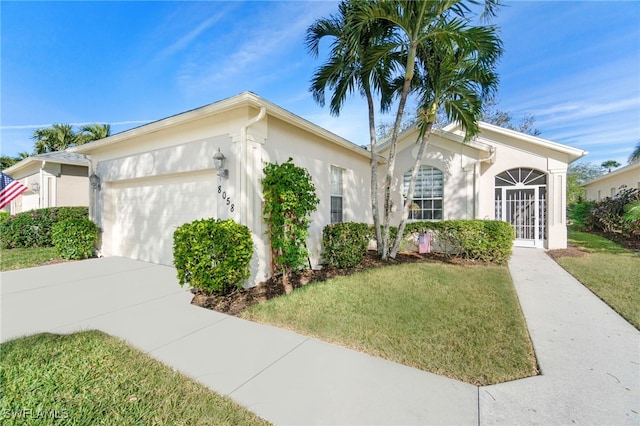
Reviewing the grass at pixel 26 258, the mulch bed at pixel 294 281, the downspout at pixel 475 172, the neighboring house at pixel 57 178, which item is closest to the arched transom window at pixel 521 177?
the downspout at pixel 475 172

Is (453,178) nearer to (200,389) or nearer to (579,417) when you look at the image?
(579,417)

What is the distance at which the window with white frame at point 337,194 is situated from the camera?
27.1 ft

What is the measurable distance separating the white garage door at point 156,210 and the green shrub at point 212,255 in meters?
1.26

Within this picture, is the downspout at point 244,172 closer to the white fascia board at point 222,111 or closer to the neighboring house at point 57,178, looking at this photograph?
the white fascia board at point 222,111

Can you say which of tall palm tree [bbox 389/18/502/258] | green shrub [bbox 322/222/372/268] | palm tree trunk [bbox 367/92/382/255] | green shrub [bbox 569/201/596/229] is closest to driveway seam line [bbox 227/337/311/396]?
green shrub [bbox 322/222/372/268]

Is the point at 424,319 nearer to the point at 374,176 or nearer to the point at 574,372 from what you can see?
the point at 574,372

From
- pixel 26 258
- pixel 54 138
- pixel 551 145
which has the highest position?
pixel 54 138

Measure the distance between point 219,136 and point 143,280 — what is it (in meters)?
3.61

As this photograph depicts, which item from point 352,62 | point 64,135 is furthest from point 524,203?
point 64,135

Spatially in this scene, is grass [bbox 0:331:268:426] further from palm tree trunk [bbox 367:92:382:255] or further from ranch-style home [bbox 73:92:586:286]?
palm tree trunk [bbox 367:92:382:255]

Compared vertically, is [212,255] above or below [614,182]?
below

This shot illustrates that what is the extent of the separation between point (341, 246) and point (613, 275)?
6377 mm

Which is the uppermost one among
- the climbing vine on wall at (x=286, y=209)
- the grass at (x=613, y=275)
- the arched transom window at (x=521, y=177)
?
the arched transom window at (x=521, y=177)

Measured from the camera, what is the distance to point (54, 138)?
19734 mm
